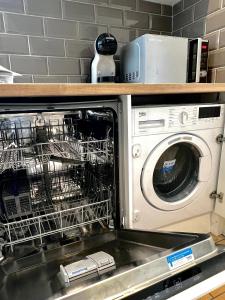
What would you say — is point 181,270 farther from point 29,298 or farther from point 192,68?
point 192,68

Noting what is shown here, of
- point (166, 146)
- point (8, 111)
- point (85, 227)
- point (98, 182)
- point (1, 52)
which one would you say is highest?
point (1, 52)

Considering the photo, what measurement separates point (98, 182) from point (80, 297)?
1.72ft

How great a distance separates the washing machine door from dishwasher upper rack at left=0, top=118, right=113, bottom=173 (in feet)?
1.06

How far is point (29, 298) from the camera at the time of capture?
21.5 inches

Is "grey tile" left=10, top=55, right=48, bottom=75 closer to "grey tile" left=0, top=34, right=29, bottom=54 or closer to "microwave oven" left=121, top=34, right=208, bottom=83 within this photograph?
"grey tile" left=0, top=34, right=29, bottom=54

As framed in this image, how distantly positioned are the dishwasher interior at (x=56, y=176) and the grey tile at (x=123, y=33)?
909 mm

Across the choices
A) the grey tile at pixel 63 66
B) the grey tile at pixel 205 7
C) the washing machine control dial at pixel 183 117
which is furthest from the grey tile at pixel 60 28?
the washing machine control dial at pixel 183 117

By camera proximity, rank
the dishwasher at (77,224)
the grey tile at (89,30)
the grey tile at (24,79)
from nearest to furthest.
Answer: the dishwasher at (77,224)
the grey tile at (24,79)
the grey tile at (89,30)

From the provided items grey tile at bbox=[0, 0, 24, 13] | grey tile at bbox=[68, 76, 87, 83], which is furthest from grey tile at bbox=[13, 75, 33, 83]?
grey tile at bbox=[0, 0, 24, 13]

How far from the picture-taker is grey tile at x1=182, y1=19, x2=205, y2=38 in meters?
1.44

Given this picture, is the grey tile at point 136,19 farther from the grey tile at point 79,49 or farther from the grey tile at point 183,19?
the grey tile at point 79,49

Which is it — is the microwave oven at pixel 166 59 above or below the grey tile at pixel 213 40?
below

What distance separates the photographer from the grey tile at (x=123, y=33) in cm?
153

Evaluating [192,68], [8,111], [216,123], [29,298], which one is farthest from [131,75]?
[29,298]
